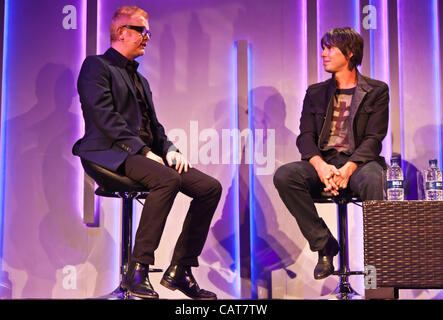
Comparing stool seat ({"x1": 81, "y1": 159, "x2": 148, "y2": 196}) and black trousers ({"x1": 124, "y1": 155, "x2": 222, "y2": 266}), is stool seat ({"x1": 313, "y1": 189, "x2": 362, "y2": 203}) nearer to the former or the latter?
black trousers ({"x1": 124, "y1": 155, "x2": 222, "y2": 266})

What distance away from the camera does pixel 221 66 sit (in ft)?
15.1

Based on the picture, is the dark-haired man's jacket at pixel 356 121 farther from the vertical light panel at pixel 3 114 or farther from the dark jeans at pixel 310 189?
the vertical light panel at pixel 3 114

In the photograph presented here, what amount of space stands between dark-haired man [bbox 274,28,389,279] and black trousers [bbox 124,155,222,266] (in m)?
0.47

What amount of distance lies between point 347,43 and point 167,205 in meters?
1.66

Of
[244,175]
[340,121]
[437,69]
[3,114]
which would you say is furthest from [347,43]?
[3,114]

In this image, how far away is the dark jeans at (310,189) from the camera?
3324 mm

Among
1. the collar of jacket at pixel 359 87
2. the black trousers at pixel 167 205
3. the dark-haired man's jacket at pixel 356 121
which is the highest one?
the collar of jacket at pixel 359 87

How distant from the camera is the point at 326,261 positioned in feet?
11.0

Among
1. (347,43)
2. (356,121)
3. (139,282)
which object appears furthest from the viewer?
(347,43)

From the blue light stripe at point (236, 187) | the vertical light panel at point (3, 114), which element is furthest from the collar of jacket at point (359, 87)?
the vertical light panel at point (3, 114)

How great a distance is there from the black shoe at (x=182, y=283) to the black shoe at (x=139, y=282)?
0.27 meters

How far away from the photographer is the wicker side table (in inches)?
118

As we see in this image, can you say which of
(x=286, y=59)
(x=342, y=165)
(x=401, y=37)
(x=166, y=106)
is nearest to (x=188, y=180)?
(x=342, y=165)

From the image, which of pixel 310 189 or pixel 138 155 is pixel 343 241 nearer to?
pixel 310 189
